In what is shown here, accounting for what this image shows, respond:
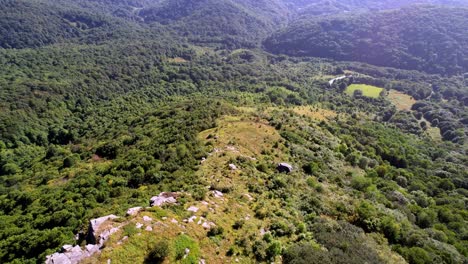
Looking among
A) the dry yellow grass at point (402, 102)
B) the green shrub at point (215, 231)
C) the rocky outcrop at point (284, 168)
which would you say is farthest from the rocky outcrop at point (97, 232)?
the dry yellow grass at point (402, 102)

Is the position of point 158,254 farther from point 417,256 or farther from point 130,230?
point 417,256

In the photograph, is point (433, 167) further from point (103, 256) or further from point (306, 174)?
point (103, 256)

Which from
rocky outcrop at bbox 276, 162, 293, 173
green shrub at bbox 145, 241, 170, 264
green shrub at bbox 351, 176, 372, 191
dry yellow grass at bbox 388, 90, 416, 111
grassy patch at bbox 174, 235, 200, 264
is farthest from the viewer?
dry yellow grass at bbox 388, 90, 416, 111

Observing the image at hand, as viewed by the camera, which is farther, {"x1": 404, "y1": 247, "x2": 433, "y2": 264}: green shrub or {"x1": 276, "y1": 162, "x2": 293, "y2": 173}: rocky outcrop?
{"x1": 276, "y1": 162, "x2": 293, "y2": 173}: rocky outcrop

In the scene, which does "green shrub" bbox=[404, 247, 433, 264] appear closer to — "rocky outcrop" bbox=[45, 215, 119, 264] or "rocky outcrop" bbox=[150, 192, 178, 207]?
"rocky outcrop" bbox=[150, 192, 178, 207]

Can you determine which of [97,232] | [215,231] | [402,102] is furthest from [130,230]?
[402,102]

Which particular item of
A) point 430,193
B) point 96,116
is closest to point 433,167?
point 430,193

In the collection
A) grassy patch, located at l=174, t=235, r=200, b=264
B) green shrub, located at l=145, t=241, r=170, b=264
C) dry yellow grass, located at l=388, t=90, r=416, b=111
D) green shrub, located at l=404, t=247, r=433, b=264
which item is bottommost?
dry yellow grass, located at l=388, t=90, r=416, b=111

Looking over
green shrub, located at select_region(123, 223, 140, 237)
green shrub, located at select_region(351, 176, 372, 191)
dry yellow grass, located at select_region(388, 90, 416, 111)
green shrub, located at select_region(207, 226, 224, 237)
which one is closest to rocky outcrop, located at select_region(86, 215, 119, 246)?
green shrub, located at select_region(123, 223, 140, 237)

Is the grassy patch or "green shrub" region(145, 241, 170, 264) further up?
"green shrub" region(145, 241, 170, 264)
